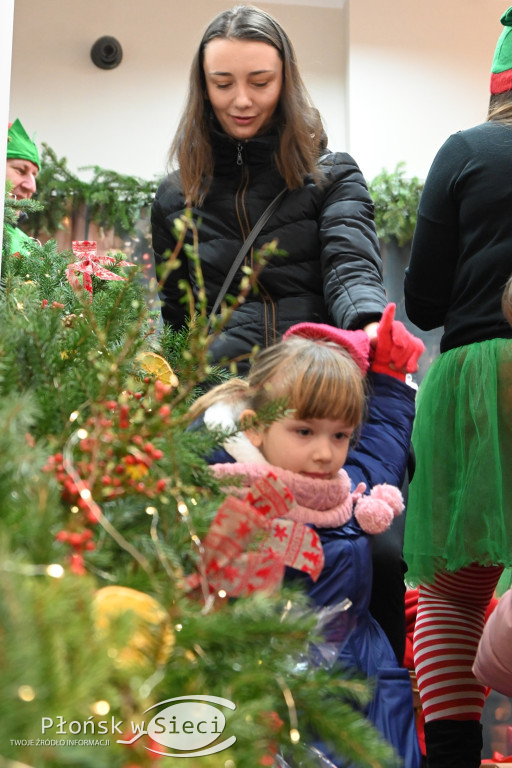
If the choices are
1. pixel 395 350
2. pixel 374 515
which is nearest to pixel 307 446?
pixel 374 515

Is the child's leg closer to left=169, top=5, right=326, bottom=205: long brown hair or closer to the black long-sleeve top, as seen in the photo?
the black long-sleeve top

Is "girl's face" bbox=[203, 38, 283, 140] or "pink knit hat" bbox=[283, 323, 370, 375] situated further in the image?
"girl's face" bbox=[203, 38, 283, 140]

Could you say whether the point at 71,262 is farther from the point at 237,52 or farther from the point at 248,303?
the point at 237,52

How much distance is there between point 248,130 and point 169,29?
4794 mm

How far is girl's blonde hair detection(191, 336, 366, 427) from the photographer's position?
1.46 meters

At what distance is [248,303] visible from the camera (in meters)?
1.94

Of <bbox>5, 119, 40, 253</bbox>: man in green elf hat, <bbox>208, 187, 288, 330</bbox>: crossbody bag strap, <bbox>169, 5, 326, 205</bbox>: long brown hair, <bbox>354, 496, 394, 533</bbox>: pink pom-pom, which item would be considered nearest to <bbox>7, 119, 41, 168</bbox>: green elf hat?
<bbox>5, 119, 40, 253</bbox>: man in green elf hat

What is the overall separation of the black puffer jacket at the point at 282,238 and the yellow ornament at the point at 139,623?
1.27 meters

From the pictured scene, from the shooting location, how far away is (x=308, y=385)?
4.83ft

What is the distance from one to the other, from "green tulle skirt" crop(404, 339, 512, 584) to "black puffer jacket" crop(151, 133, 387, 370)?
Answer: 0.22 m

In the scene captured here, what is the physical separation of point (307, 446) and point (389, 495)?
0.18 m

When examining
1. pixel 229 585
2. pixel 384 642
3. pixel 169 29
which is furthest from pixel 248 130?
pixel 169 29

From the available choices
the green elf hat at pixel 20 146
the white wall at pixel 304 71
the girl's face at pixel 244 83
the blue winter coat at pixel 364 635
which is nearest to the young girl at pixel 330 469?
the blue winter coat at pixel 364 635

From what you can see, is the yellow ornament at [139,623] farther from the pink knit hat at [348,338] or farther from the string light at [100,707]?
the pink knit hat at [348,338]
